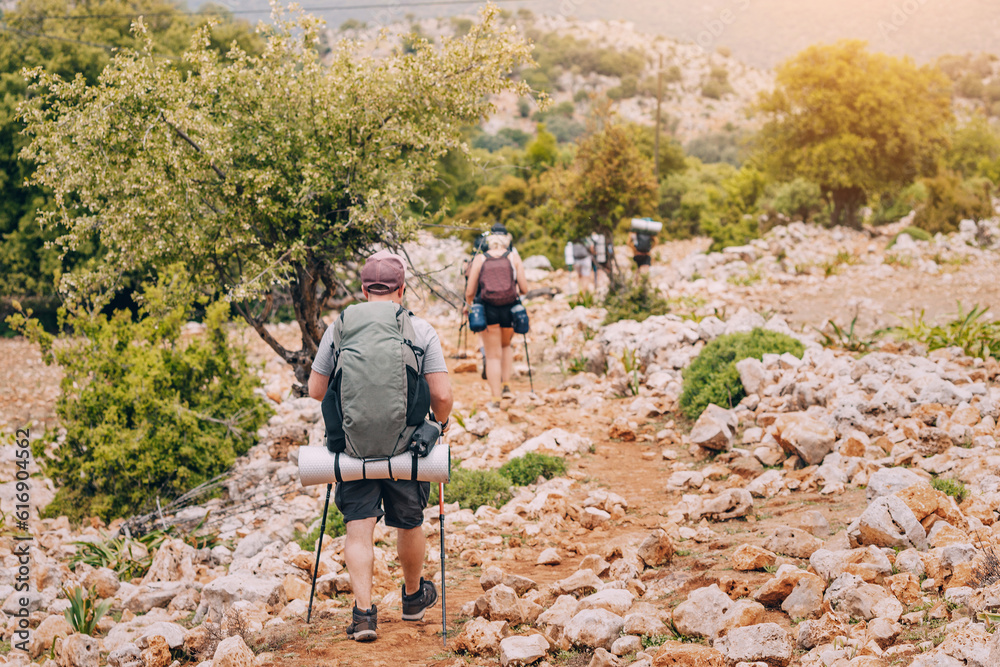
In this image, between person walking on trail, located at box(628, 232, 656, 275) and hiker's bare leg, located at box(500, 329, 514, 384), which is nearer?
hiker's bare leg, located at box(500, 329, 514, 384)

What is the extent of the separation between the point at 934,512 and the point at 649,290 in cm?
932

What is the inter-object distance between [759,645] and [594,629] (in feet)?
2.41

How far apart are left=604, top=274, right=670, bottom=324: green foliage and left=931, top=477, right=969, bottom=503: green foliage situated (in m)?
7.35

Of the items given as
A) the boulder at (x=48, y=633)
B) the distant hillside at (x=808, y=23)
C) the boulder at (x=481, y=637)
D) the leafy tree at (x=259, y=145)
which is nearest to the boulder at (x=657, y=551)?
the boulder at (x=481, y=637)

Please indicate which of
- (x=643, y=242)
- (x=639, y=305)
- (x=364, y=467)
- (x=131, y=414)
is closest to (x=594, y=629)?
(x=364, y=467)

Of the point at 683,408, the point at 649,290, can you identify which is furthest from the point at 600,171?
the point at 683,408

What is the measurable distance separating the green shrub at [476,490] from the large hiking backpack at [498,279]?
2430mm

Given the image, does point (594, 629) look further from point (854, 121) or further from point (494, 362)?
point (854, 121)

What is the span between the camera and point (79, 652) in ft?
11.8

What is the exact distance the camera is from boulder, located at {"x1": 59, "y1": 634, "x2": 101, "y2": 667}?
11.7ft

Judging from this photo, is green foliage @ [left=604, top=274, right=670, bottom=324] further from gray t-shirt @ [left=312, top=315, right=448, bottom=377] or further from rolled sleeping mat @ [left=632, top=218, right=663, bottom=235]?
gray t-shirt @ [left=312, top=315, right=448, bottom=377]

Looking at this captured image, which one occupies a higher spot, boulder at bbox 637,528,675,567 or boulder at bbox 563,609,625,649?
boulder at bbox 563,609,625,649

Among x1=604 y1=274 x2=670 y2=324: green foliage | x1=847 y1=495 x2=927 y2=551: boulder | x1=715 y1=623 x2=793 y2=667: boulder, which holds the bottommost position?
x1=604 y1=274 x2=670 y2=324: green foliage

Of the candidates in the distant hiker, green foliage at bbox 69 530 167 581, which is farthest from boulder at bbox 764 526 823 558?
the distant hiker
